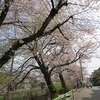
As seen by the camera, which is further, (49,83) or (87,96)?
(87,96)

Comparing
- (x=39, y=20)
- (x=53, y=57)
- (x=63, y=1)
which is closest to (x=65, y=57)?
(x=53, y=57)

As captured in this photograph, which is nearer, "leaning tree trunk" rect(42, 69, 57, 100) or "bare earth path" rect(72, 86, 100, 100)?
"leaning tree trunk" rect(42, 69, 57, 100)

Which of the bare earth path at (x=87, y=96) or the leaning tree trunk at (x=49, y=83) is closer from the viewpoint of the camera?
the leaning tree trunk at (x=49, y=83)

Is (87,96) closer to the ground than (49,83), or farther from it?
closer to the ground

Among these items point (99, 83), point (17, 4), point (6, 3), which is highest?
point (99, 83)

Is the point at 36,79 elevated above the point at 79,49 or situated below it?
below

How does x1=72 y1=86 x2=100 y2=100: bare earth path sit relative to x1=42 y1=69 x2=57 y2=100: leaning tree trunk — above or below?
below

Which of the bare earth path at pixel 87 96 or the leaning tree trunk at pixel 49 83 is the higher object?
the leaning tree trunk at pixel 49 83

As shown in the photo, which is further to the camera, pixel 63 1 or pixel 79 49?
pixel 79 49

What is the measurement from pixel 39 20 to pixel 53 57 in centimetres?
919

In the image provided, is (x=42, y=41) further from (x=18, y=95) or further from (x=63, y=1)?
(x=63, y=1)

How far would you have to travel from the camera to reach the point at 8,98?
1482 cm

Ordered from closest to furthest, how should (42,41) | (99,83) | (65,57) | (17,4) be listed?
(17,4) → (42,41) → (65,57) → (99,83)

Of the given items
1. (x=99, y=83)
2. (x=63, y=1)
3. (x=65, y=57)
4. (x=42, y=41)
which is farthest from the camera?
(x=99, y=83)
